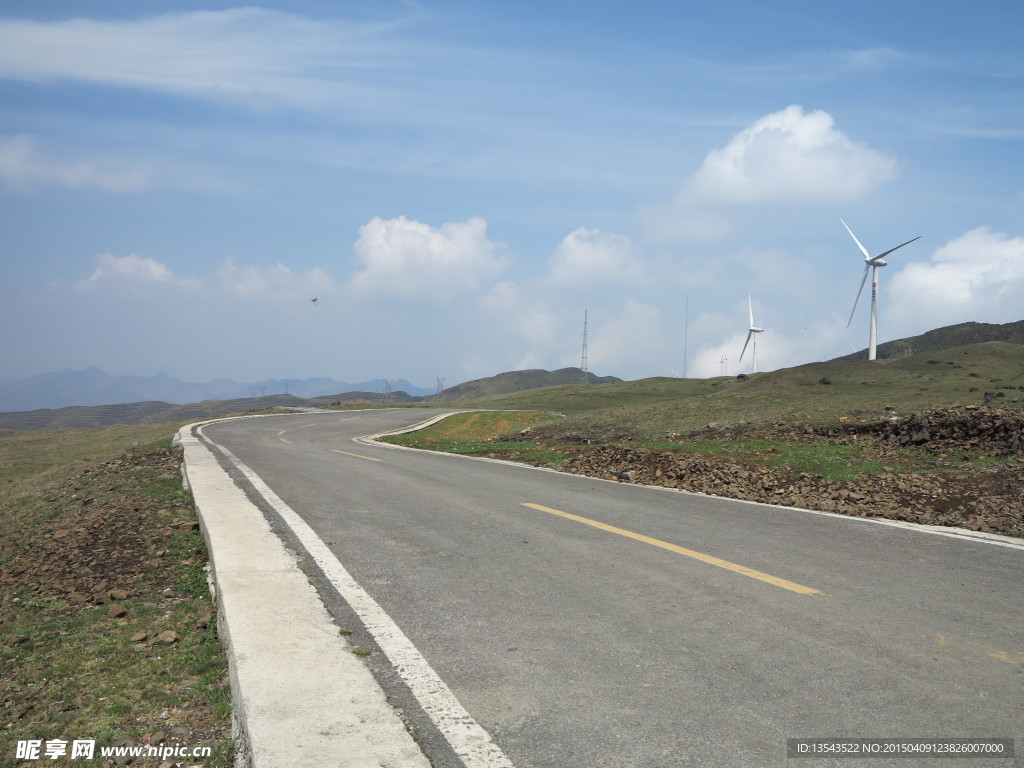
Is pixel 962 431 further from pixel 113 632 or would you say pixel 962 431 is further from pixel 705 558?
pixel 113 632

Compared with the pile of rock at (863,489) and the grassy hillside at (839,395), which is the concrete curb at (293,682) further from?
the grassy hillside at (839,395)

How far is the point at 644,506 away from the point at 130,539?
646cm

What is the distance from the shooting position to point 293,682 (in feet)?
13.0

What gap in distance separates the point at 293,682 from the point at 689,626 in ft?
8.33

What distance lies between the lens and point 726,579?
20.0 ft

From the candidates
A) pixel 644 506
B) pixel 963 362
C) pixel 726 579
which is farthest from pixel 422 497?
pixel 963 362

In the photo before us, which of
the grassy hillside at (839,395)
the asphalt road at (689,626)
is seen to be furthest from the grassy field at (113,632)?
the grassy hillside at (839,395)

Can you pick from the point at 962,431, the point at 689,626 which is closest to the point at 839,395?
the point at 962,431

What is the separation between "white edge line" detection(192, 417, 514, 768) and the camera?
10.7 ft

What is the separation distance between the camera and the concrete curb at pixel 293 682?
3.26m

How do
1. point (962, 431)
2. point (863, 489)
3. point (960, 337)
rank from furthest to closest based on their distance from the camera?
point (960, 337) < point (962, 431) < point (863, 489)

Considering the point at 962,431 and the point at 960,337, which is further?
the point at 960,337

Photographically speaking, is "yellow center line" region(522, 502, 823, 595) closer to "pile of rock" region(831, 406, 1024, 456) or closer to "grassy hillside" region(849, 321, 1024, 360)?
"pile of rock" region(831, 406, 1024, 456)

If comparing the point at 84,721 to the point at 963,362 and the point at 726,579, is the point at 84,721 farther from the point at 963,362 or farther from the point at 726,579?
the point at 963,362
